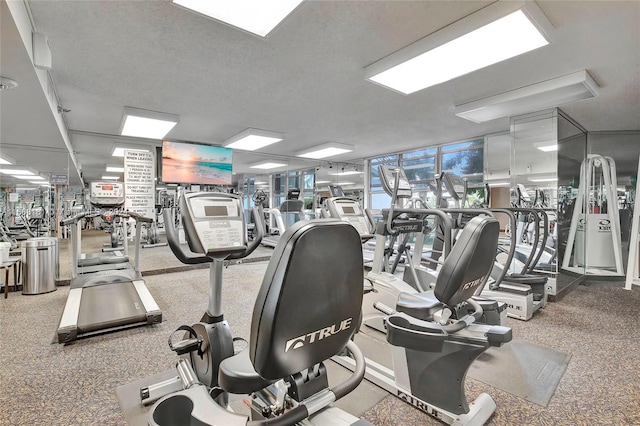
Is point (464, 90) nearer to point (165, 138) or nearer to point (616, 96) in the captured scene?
point (616, 96)

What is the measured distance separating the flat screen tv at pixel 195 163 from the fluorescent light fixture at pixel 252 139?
40 cm

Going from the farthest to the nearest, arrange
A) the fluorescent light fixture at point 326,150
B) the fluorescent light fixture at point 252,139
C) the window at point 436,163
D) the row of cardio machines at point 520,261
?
1. the fluorescent light fixture at point 326,150
2. the window at point 436,163
3. the fluorescent light fixture at point 252,139
4. the row of cardio machines at point 520,261

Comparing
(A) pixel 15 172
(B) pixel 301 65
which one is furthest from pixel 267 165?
(B) pixel 301 65

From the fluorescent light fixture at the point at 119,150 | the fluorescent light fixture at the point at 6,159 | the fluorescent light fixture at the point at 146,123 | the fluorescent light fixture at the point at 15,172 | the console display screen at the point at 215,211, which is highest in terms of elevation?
the fluorescent light fixture at the point at 146,123

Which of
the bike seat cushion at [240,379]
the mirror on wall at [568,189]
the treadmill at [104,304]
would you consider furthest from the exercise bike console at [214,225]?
the mirror on wall at [568,189]

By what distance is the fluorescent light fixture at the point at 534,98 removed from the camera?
3.34m

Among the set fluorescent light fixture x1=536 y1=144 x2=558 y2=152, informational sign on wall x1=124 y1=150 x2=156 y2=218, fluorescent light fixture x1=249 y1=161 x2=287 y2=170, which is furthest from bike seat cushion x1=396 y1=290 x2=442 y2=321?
fluorescent light fixture x1=249 y1=161 x2=287 y2=170

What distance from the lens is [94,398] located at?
6.55ft

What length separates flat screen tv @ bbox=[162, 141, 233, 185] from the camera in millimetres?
6426

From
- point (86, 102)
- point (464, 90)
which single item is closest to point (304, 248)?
point (464, 90)

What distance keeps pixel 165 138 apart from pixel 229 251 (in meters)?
5.63

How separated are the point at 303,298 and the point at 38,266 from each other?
497cm

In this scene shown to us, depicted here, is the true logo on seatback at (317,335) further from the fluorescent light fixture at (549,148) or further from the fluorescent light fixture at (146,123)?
the fluorescent light fixture at (146,123)

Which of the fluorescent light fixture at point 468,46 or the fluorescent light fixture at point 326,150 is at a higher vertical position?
the fluorescent light fixture at point 326,150
